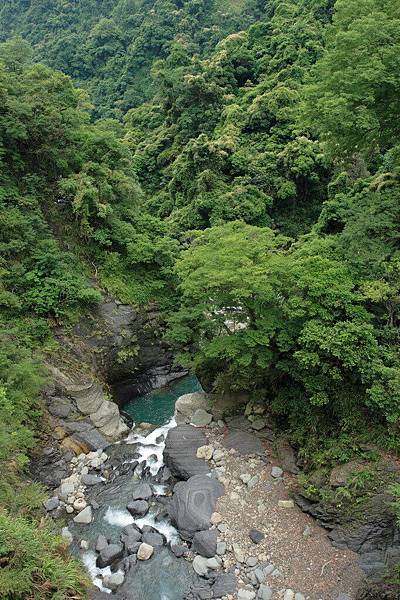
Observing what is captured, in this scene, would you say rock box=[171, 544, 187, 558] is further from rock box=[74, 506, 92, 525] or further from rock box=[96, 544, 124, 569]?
rock box=[74, 506, 92, 525]

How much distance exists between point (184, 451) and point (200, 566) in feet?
12.4

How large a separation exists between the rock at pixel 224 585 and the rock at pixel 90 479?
16.5 feet

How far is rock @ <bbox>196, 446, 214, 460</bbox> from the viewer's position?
13.8 metres

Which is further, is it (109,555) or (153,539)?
(153,539)

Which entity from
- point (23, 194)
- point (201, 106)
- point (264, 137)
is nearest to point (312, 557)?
point (23, 194)

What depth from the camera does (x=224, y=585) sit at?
33.6 feet

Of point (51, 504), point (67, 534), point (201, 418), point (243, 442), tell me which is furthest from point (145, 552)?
point (201, 418)

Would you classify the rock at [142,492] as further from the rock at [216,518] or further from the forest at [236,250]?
the forest at [236,250]

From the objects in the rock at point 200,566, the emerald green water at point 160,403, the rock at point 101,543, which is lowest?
the emerald green water at point 160,403

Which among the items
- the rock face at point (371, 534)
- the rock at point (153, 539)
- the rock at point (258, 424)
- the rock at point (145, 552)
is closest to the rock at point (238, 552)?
the rock at point (153, 539)

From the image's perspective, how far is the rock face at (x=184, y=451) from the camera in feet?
44.4

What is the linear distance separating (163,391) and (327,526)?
388 inches

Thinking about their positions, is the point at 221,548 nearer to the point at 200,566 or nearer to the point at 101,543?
the point at 200,566

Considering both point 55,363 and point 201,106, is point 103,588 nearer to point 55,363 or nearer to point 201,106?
point 55,363
